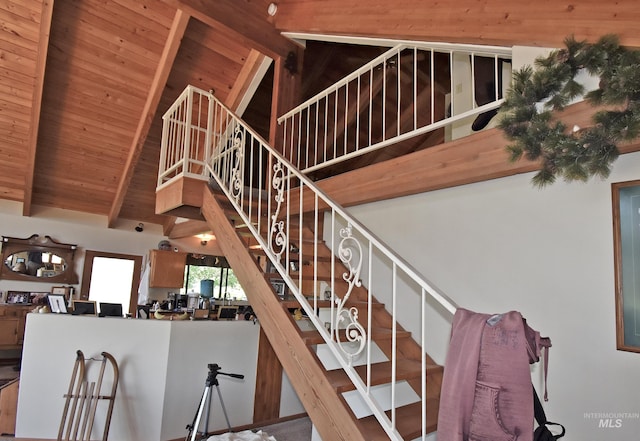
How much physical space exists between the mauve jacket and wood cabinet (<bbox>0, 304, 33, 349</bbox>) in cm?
656

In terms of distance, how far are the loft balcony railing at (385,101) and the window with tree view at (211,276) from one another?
319cm

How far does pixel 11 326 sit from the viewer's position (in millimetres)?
5621

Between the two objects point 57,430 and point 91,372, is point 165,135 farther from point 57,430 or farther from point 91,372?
point 57,430

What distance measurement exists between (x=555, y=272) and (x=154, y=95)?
4.75 m

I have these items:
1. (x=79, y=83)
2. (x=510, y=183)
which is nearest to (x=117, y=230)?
(x=79, y=83)

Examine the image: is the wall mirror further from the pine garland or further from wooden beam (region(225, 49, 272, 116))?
the pine garland

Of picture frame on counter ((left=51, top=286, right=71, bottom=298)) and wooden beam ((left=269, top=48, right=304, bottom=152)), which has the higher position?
wooden beam ((left=269, top=48, right=304, bottom=152))

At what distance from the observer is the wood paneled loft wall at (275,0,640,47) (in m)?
1.58

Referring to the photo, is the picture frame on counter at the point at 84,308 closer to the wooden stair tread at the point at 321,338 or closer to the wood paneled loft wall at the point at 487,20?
the wooden stair tread at the point at 321,338

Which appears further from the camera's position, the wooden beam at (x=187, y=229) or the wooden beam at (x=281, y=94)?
the wooden beam at (x=187, y=229)

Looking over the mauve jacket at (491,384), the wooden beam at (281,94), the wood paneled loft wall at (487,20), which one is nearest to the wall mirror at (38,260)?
the wooden beam at (281,94)

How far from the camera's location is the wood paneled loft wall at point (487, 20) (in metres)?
1.58

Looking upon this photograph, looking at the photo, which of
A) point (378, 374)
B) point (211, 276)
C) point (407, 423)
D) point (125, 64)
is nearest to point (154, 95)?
point (125, 64)

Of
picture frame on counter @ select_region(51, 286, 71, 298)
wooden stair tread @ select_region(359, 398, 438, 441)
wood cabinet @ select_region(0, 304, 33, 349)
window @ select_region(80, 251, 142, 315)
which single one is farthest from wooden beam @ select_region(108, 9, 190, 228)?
wooden stair tread @ select_region(359, 398, 438, 441)
